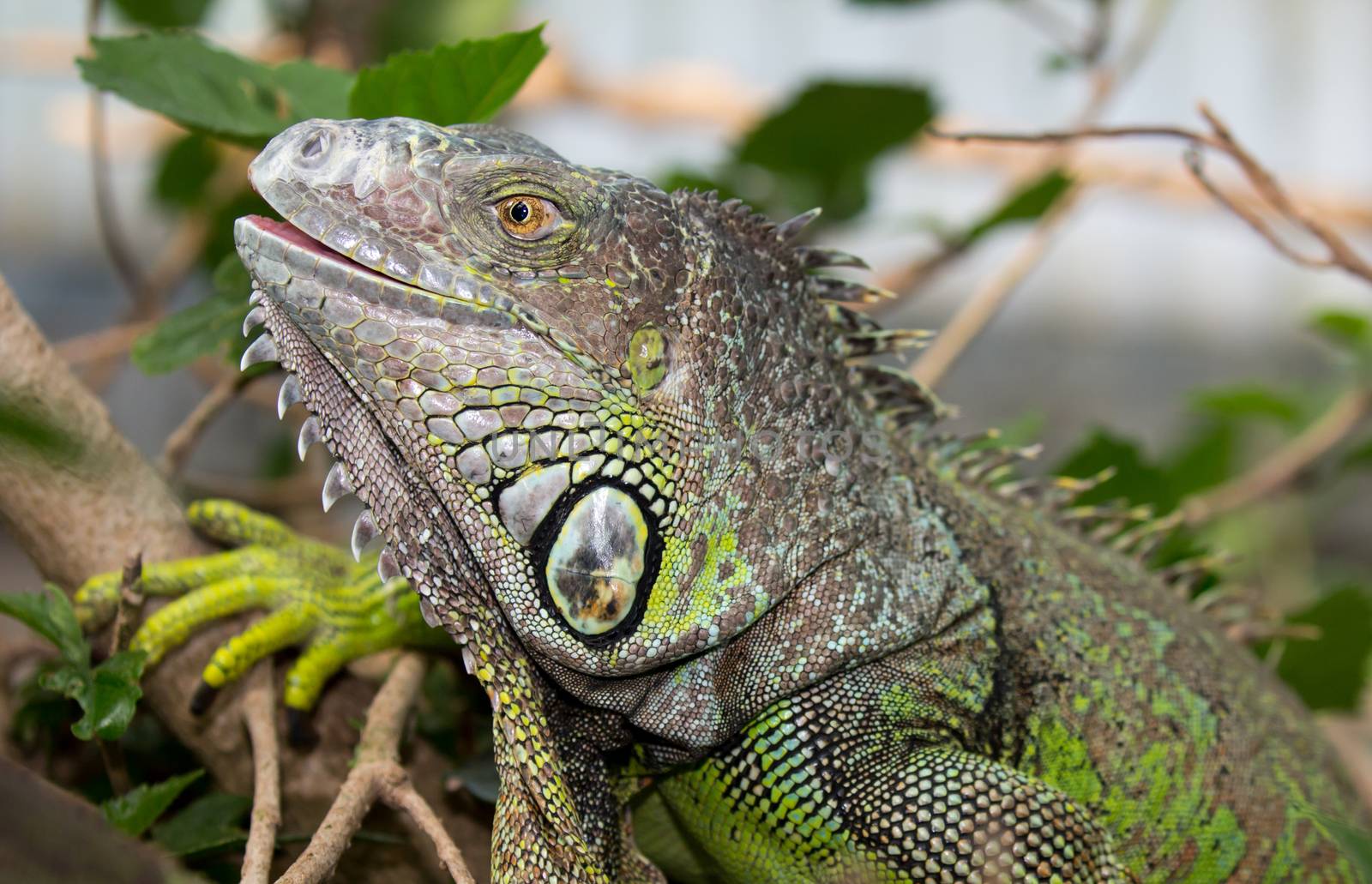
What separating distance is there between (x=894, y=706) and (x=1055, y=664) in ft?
1.66

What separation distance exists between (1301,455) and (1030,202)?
84.5 inches

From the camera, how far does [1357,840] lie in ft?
5.53

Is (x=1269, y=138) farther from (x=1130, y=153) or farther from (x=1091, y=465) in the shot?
(x=1091, y=465)

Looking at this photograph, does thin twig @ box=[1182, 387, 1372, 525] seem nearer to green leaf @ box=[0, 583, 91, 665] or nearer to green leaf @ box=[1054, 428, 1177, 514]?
green leaf @ box=[1054, 428, 1177, 514]

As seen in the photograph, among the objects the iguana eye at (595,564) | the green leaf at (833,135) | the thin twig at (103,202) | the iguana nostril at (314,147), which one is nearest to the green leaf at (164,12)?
the thin twig at (103,202)

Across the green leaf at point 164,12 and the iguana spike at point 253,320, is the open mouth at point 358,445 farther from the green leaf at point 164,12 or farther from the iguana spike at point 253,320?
the green leaf at point 164,12

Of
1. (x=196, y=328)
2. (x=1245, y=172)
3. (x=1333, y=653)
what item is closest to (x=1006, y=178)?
(x=1333, y=653)

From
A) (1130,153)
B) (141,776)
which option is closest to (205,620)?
(141,776)

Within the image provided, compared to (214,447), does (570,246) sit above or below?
above

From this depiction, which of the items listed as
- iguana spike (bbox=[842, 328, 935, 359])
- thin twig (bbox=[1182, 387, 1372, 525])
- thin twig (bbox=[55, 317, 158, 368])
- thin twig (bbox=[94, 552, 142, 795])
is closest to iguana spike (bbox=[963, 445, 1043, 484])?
iguana spike (bbox=[842, 328, 935, 359])

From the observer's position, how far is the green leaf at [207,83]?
268 cm

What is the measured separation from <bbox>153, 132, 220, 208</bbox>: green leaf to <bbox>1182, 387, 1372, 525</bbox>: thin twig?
478cm

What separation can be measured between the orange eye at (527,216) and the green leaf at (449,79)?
2.33ft

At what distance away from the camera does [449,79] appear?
107 inches
